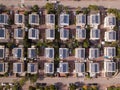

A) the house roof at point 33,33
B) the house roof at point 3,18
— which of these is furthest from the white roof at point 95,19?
the house roof at point 3,18

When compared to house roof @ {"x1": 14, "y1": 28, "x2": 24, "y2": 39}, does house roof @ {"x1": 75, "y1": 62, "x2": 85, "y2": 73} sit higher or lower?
lower

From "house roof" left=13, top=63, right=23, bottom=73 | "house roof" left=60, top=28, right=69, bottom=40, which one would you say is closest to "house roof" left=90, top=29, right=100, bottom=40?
"house roof" left=60, top=28, right=69, bottom=40

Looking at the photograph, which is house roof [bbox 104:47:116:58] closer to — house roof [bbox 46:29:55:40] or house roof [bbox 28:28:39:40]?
Answer: house roof [bbox 46:29:55:40]

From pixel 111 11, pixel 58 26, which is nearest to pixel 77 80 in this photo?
pixel 58 26

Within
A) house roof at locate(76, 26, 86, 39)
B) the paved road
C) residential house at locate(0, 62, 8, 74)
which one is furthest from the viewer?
the paved road

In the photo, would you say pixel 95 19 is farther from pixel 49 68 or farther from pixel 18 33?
pixel 18 33

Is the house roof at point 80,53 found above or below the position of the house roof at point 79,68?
above

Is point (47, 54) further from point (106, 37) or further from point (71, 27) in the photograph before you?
point (106, 37)

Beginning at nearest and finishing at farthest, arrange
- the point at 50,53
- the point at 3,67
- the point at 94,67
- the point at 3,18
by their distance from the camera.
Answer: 1. the point at 3,67
2. the point at 3,18
3. the point at 50,53
4. the point at 94,67

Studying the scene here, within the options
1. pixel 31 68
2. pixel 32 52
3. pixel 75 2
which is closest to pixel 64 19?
pixel 75 2

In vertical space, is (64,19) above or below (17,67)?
above

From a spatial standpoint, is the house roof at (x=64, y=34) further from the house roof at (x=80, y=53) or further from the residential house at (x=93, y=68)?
the residential house at (x=93, y=68)
